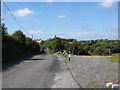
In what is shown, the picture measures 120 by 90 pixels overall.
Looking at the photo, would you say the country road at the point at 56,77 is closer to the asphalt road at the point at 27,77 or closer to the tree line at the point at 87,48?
the asphalt road at the point at 27,77

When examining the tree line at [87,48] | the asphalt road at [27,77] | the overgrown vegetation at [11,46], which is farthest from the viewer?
the tree line at [87,48]

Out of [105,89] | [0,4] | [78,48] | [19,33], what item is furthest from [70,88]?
[78,48]

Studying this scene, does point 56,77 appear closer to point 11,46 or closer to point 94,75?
point 94,75

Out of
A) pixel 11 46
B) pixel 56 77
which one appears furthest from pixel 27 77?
pixel 11 46

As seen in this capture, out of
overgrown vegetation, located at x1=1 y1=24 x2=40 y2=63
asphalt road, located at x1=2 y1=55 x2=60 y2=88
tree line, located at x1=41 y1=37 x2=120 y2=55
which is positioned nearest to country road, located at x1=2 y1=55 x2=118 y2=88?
asphalt road, located at x1=2 y1=55 x2=60 y2=88

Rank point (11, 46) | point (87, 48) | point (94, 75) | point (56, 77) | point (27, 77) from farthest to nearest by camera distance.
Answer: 1. point (87, 48)
2. point (11, 46)
3. point (94, 75)
4. point (56, 77)
5. point (27, 77)

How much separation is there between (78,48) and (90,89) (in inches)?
3910

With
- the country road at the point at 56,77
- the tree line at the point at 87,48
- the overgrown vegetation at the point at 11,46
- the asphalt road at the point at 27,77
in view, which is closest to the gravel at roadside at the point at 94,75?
the country road at the point at 56,77

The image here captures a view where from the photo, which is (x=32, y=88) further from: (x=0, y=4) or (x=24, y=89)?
(x=0, y=4)

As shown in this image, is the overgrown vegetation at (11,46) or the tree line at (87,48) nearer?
the overgrown vegetation at (11,46)

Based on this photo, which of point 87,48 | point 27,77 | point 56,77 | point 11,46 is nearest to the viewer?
point 27,77

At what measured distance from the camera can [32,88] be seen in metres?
9.27

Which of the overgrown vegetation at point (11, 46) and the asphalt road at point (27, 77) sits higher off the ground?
the overgrown vegetation at point (11, 46)

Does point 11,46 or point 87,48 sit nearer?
point 11,46
